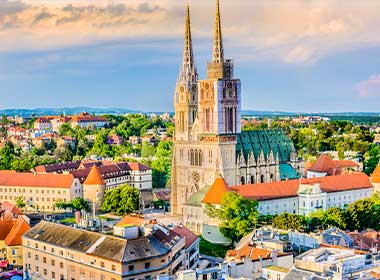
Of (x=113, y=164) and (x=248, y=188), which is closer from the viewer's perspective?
(x=248, y=188)

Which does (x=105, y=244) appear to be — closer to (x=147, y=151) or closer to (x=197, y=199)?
(x=197, y=199)

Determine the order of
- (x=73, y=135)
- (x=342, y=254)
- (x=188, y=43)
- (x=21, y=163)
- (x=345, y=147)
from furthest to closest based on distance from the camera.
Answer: (x=73, y=135) < (x=345, y=147) < (x=21, y=163) < (x=188, y=43) < (x=342, y=254)

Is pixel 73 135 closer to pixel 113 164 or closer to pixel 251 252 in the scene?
pixel 113 164

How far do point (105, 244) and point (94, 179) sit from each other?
48314mm

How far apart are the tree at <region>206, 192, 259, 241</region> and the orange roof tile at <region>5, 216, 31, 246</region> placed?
20660 millimetres

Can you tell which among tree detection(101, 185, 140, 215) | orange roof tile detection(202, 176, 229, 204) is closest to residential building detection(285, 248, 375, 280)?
orange roof tile detection(202, 176, 229, 204)

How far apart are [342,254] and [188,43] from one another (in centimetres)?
5485

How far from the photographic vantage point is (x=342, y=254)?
53.9 m

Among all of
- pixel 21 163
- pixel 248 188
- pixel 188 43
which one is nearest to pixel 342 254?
pixel 248 188

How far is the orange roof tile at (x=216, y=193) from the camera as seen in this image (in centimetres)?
8075

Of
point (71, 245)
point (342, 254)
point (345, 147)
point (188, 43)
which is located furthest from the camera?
point (345, 147)

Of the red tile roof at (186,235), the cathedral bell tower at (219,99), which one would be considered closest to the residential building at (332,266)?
the red tile roof at (186,235)

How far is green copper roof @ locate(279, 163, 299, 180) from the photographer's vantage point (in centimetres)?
10224

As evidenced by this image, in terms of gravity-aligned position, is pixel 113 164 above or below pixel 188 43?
below
